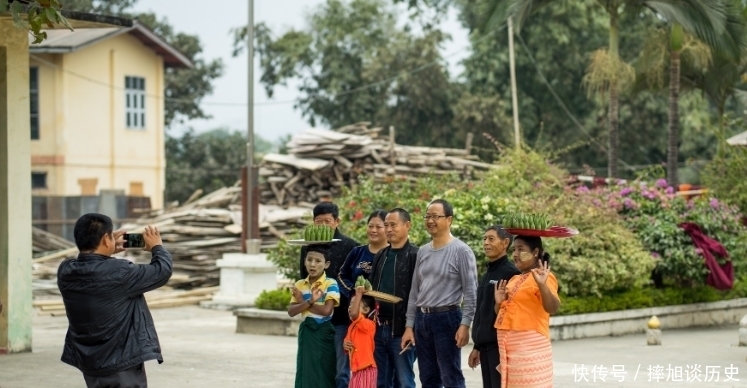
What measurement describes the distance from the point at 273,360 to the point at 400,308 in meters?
4.48

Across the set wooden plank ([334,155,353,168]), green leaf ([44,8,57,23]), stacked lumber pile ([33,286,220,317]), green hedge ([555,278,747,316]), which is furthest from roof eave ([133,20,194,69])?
green leaf ([44,8,57,23])

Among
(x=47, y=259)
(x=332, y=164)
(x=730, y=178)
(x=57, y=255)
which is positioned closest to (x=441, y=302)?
(x=730, y=178)

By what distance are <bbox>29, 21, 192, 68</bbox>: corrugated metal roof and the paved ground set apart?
663 inches

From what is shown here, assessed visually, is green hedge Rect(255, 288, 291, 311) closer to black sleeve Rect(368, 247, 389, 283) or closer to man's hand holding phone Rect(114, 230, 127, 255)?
black sleeve Rect(368, 247, 389, 283)

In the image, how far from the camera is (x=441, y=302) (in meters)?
9.36

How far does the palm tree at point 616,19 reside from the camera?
21.4m

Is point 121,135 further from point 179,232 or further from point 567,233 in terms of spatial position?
point 567,233

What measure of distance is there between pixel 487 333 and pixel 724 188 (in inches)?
552

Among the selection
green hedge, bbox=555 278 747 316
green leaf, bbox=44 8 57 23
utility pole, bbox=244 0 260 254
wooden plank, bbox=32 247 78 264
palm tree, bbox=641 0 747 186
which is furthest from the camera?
wooden plank, bbox=32 247 78 264

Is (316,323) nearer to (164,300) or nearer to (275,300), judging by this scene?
(275,300)

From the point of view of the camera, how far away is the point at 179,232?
82.7 ft

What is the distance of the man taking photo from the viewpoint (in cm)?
734

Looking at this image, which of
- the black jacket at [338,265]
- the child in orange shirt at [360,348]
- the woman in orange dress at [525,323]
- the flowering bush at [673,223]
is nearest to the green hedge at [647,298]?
the flowering bush at [673,223]

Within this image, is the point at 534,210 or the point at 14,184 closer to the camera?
the point at 14,184
